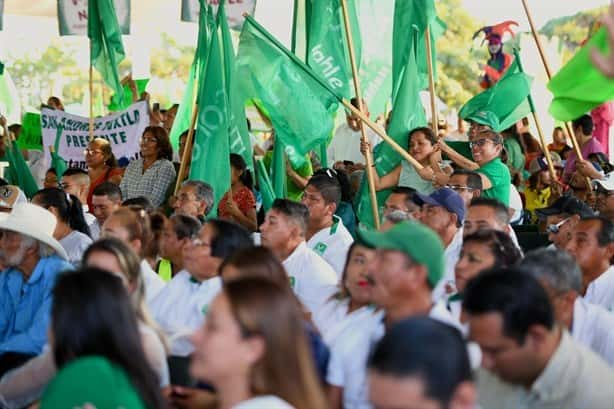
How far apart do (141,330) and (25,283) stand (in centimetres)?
211

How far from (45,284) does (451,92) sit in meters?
40.0

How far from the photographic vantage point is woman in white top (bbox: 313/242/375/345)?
5559 millimetres

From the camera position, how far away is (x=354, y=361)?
14.4 feet

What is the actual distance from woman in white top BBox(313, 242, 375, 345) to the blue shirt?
4.64 ft

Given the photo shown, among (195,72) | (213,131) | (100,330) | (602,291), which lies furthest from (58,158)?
(100,330)

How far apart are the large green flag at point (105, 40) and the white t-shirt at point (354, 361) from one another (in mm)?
8190

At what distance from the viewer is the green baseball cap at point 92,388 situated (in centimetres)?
355

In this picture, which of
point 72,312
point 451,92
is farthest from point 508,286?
point 451,92

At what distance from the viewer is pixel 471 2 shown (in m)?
49.5

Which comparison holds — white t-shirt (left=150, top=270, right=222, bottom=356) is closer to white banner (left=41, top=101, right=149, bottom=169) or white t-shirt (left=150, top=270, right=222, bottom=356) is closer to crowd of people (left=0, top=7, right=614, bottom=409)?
crowd of people (left=0, top=7, right=614, bottom=409)

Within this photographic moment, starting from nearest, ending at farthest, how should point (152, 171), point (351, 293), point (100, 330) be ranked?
point (100, 330) → point (351, 293) → point (152, 171)

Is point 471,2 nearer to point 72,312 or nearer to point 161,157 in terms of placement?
point 161,157

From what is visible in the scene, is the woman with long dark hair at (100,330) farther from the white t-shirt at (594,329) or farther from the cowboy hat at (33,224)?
the cowboy hat at (33,224)

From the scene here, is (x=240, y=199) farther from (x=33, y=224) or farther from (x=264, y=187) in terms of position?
(x=33, y=224)
